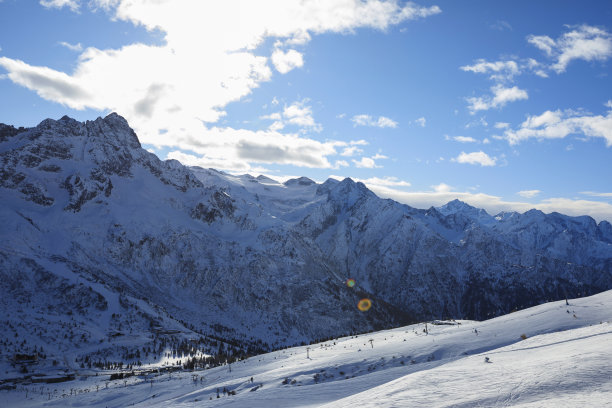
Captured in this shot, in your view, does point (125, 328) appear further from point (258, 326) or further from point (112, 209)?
point (112, 209)

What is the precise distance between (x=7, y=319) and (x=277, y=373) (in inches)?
4032

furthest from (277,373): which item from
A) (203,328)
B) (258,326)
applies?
(258,326)

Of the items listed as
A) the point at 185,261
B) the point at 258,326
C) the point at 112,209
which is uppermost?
the point at 112,209

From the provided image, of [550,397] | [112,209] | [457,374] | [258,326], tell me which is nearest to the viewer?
[550,397]

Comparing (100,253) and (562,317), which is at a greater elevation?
(100,253)

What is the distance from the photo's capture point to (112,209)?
189 meters

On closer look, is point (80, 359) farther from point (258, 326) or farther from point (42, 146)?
point (42, 146)

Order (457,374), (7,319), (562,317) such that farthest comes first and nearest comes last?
(7,319) < (562,317) < (457,374)

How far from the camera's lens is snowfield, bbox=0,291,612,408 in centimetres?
1013

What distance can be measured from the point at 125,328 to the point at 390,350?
113m

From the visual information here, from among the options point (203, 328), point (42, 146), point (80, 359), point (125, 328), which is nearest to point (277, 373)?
point (80, 359)

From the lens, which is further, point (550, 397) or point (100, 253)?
point (100, 253)

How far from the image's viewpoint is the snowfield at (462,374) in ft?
33.2

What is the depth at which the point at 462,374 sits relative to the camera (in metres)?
12.7
